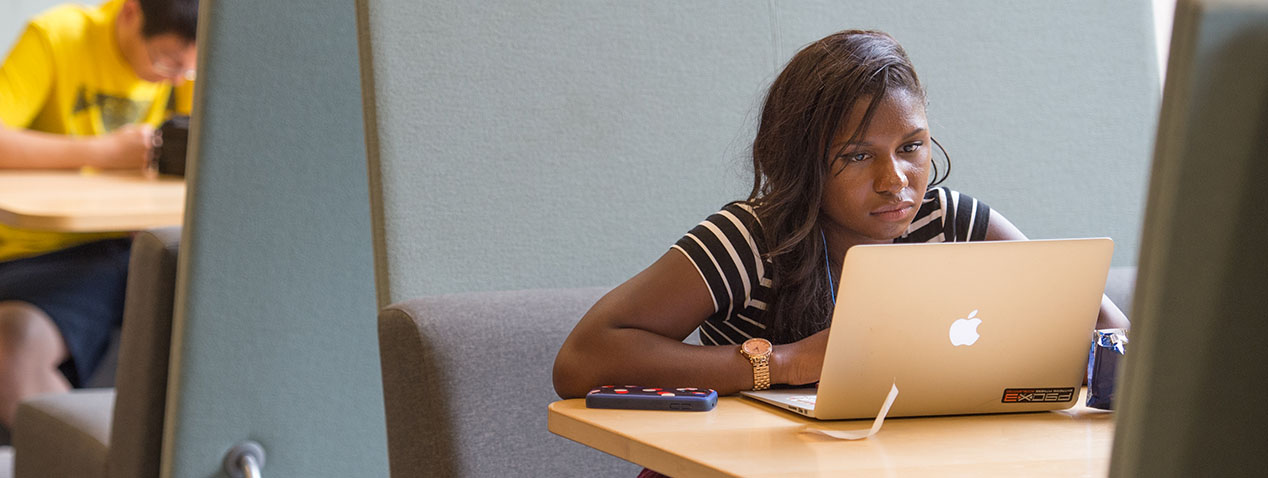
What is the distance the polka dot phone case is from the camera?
1120 mm

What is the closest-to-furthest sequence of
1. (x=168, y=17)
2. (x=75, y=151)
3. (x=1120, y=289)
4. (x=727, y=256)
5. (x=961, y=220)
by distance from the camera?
(x=727, y=256), (x=961, y=220), (x=1120, y=289), (x=75, y=151), (x=168, y=17)

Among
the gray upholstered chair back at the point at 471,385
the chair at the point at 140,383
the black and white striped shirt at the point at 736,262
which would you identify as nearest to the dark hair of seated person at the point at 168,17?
the chair at the point at 140,383

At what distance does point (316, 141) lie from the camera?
1.71 m

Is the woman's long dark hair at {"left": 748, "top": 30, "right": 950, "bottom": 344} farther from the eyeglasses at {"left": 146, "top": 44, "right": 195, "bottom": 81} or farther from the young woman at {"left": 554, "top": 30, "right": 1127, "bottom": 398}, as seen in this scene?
the eyeglasses at {"left": 146, "top": 44, "right": 195, "bottom": 81}

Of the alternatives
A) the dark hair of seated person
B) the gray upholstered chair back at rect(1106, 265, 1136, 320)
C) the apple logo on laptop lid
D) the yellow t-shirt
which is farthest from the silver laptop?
the yellow t-shirt

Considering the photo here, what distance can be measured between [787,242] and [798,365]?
172 millimetres

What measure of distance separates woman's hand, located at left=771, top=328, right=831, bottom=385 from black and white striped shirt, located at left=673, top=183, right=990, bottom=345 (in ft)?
0.42

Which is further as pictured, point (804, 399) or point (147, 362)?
point (147, 362)

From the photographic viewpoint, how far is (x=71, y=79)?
2.91 m

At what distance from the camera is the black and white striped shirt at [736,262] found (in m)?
1.33

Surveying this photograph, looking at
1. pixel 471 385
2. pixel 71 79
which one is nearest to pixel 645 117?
pixel 471 385

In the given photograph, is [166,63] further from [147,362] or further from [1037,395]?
[1037,395]

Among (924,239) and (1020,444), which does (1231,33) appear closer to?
(1020,444)

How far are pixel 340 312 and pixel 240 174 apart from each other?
24cm
